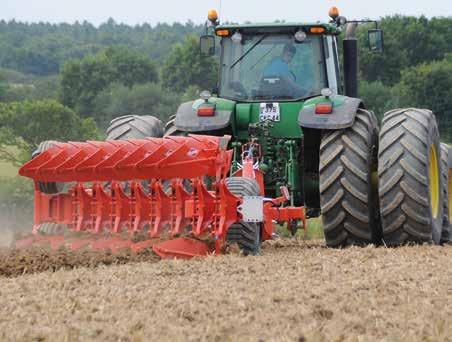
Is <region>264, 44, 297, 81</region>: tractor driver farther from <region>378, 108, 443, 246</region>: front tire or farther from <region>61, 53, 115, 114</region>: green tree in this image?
<region>61, 53, 115, 114</region>: green tree

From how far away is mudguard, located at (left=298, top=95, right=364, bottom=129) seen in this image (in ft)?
28.9

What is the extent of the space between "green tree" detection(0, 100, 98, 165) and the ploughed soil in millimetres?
34006

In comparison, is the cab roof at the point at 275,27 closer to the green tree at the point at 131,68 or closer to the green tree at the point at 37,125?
the green tree at the point at 37,125

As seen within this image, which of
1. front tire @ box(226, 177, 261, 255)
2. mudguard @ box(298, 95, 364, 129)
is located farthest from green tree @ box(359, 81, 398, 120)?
front tire @ box(226, 177, 261, 255)

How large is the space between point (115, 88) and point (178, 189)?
5564cm

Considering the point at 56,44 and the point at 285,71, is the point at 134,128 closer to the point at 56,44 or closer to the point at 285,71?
the point at 285,71

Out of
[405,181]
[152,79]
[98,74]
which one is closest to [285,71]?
[405,181]

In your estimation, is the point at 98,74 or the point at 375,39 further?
the point at 98,74

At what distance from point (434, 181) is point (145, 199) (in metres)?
3.08

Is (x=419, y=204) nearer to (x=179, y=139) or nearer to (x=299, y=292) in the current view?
(x=179, y=139)

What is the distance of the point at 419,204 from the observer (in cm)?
879

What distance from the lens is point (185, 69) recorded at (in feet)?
203

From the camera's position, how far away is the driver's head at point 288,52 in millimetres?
9578

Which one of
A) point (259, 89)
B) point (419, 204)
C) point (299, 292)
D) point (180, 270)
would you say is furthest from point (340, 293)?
point (259, 89)
